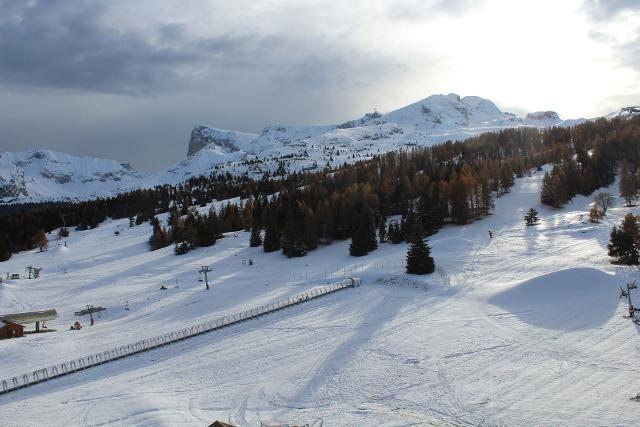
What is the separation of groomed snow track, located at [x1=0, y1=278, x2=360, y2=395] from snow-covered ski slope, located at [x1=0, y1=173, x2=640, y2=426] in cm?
101

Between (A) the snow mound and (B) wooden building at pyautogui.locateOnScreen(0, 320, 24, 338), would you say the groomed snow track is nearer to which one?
(B) wooden building at pyautogui.locateOnScreen(0, 320, 24, 338)

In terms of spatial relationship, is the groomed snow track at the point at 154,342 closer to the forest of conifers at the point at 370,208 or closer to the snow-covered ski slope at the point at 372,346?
the snow-covered ski slope at the point at 372,346

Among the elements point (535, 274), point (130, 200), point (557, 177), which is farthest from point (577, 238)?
point (130, 200)

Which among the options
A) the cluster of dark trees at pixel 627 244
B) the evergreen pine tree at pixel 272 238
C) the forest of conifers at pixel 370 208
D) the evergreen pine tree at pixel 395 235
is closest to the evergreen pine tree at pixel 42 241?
the forest of conifers at pixel 370 208

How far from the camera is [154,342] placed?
40.1 metres

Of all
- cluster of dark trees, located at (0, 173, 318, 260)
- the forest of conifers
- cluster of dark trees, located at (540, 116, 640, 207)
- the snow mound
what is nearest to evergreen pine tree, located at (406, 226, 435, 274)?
the forest of conifers

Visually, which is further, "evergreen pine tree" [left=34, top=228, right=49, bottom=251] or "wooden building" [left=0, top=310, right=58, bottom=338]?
"evergreen pine tree" [left=34, top=228, right=49, bottom=251]

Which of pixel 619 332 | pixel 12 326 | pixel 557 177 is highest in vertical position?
pixel 557 177

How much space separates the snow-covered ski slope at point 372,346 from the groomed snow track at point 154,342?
101 cm

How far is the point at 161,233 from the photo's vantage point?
97562mm

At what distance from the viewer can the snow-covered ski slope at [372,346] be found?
27.0 m

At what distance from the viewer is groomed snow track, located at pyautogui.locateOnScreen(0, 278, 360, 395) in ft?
112

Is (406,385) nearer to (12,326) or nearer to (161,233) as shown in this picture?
(12,326)

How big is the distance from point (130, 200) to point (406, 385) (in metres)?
153
